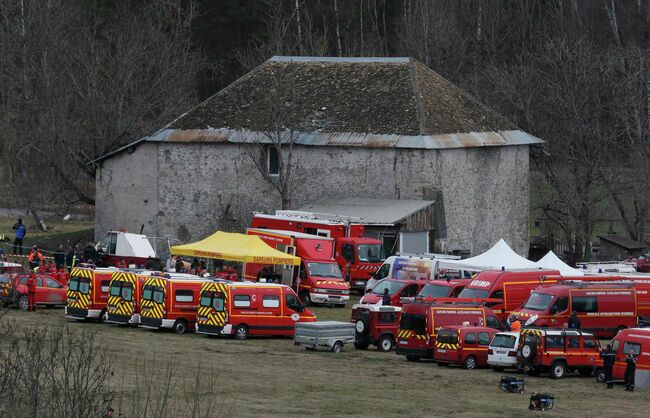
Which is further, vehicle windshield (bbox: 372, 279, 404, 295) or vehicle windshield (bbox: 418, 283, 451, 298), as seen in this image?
vehicle windshield (bbox: 372, 279, 404, 295)

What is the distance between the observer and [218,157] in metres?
64.8

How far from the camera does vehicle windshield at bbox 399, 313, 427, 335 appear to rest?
40.6 meters

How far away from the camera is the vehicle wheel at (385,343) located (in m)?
42.8

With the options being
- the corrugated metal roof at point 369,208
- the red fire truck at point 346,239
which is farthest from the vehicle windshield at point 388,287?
the corrugated metal roof at point 369,208

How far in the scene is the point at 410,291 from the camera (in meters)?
48.3

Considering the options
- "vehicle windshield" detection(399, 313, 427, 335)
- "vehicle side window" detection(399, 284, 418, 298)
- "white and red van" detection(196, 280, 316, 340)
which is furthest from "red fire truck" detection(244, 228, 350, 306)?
"vehicle windshield" detection(399, 313, 427, 335)

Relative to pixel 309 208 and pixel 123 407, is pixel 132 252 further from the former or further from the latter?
pixel 123 407

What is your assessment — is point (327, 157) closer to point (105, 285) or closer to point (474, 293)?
point (474, 293)

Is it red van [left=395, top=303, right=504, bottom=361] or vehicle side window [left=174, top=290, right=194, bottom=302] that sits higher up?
vehicle side window [left=174, top=290, right=194, bottom=302]

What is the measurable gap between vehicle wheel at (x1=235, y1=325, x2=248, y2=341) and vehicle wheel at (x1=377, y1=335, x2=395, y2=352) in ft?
12.3

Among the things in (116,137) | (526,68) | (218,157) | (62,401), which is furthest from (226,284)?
(526,68)

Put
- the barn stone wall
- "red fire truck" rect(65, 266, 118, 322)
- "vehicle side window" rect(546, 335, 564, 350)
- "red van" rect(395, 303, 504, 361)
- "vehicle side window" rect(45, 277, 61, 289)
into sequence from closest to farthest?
"vehicle side window" rect(546, 335, 564, 350) → "red van" rect(395, 303, 504, 361) → "red fire truck" rect(65, 266, 118, 322) → "vehicle side window" rect(45, 277, 61, 289) → the barn stone wall

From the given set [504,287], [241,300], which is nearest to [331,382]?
→ [241,300]

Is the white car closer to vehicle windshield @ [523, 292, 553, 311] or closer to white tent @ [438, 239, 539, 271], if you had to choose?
vehicle windshield @ [523, 292, 553, 311]
